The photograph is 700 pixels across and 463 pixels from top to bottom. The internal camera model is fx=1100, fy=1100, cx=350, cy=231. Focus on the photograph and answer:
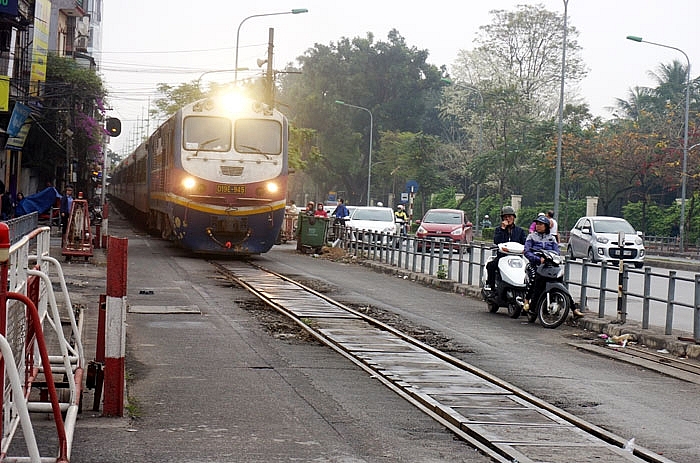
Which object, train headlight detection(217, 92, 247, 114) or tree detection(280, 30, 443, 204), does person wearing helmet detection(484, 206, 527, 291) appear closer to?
train headlight detection(217, 92, 247, 114)

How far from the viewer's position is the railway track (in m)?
7.34

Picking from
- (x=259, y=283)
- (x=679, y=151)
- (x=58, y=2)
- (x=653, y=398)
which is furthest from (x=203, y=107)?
(x=58, y=2)

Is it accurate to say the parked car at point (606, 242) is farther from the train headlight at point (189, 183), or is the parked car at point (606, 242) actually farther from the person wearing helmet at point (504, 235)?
the person wearing helmet at point (504, 235)

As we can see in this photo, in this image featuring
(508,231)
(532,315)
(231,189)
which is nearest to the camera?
(532,315)

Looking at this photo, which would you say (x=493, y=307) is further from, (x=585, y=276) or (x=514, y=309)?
(x=585, y=276)

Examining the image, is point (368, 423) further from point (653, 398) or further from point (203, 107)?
point (203, 107)

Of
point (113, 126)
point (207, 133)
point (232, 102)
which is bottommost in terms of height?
point (207, 133)

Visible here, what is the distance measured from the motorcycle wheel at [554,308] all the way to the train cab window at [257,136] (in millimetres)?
11906

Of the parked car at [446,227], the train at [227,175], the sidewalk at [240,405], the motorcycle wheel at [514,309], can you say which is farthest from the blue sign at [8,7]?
the motorcycle wheel at [514,309]

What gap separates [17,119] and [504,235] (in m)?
25.7

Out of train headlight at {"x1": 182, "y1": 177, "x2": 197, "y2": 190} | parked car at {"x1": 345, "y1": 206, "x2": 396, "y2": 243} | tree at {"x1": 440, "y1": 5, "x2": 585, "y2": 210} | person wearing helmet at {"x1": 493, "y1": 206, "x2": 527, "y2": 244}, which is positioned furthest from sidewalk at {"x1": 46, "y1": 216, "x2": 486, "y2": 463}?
tree at {"x1": 440, "y1": 5, "x2": 585, "y2": 210}

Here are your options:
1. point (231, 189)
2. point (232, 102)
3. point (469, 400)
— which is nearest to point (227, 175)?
point (231, 189)

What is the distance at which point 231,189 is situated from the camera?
25.4 metres

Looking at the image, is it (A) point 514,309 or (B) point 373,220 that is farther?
(B) point 373,220
